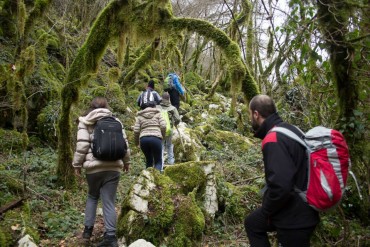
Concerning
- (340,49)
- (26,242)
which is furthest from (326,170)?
(26,242)

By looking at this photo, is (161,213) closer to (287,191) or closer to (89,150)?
(89,150)

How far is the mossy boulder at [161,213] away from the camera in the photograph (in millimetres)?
5008

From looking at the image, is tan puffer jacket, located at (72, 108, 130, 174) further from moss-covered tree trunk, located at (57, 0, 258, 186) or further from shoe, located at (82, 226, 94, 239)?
moss-covered tree trunk, located at (57, 0, 258, 186)

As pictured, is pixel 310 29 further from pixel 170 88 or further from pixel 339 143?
pixel 170 88

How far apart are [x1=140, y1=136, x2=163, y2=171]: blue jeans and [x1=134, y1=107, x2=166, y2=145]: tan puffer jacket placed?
0.11 m

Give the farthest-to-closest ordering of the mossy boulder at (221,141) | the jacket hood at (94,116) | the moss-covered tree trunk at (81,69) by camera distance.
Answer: the mossy boulder at (221,141)
the moss-covered tree trunk at (81,69)
the jacket hood at (94,116)

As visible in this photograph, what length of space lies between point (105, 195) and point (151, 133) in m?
2.56

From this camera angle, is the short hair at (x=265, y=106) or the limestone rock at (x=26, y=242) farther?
the limestone rock at (x=26, y=242)

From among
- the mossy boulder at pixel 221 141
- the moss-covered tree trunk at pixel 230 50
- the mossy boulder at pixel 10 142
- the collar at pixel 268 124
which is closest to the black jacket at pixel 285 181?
the collar at pixel 268 124

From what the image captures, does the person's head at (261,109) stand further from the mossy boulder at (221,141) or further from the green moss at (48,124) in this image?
the mossy boulder at (221,141)

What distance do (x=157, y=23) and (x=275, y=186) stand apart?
15.2 feet

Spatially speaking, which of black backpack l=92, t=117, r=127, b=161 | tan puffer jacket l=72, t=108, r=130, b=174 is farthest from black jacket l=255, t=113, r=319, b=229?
tan puffer jacket l=72, t=108, r=130, b=174

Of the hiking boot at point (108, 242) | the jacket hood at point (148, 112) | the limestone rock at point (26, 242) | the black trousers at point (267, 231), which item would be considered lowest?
the hiking boot at point (108, 242)

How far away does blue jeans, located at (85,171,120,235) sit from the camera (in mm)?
4852
